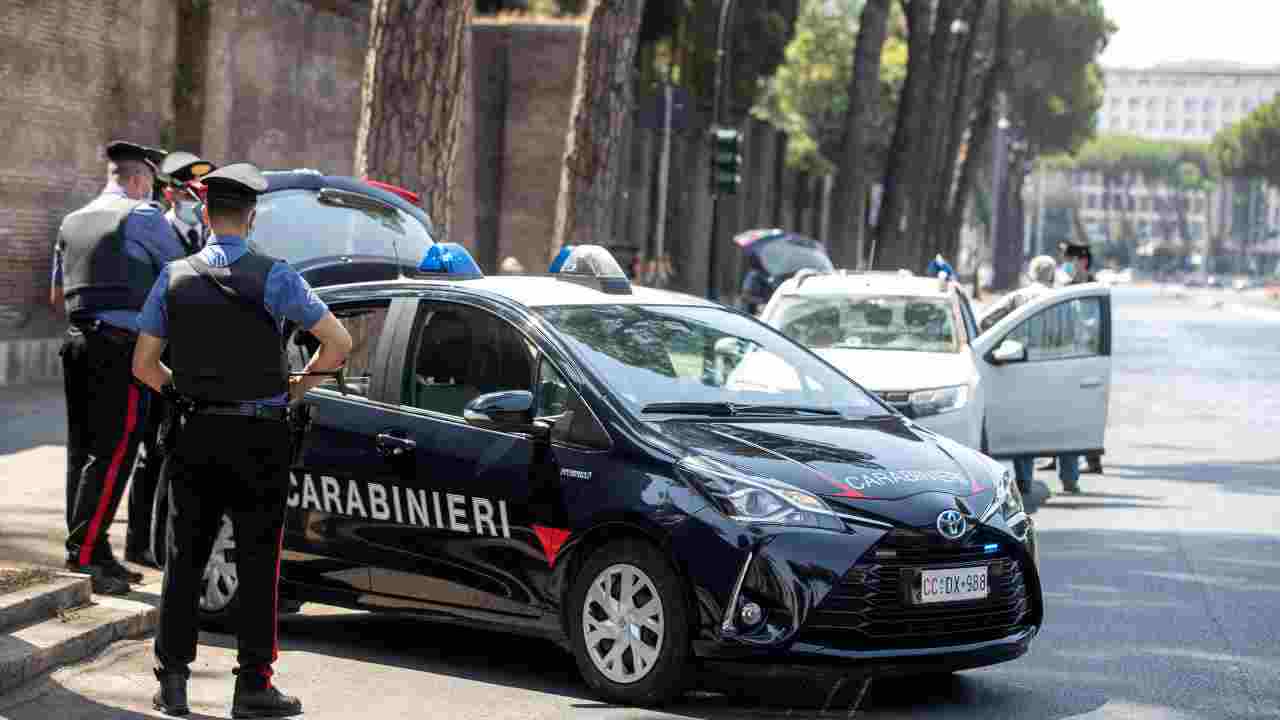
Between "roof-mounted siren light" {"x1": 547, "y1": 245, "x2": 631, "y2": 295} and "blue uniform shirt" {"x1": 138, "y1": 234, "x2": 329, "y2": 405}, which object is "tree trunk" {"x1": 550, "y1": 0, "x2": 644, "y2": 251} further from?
"blue uniform shirt" {"x1": 138, "y1": 234, "x2": 329, "y2": 405}

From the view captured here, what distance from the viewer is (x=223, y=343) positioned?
7.18 meters

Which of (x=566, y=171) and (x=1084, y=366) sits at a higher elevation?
(x=566, y=171)

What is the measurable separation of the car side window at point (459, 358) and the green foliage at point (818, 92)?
65651 mm

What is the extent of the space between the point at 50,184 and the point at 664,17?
1154 inches

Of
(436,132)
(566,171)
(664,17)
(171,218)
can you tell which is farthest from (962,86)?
(171,218)

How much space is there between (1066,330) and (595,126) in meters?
5.82

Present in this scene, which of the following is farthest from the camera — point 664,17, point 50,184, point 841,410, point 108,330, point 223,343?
Answer: point 664,17

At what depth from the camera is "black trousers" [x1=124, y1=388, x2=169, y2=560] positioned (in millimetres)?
9945

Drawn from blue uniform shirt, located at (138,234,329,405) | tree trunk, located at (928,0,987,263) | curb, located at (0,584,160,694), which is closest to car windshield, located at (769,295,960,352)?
curb, located at (0,584,160,694)

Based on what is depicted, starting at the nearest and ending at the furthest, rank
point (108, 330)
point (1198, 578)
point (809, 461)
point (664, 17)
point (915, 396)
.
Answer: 1. point (809, 461)
2. point (108, 330)
3. point (1198, 578)
4. point (915, 396)
5. point (664, 17)

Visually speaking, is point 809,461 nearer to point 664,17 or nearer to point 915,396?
point 915,396

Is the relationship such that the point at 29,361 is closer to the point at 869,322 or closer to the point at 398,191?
the point at 398,191

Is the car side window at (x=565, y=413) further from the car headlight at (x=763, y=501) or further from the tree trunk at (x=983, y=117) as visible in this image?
the tree trunk at (x=983, y=117)

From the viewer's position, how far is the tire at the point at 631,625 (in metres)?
7.48
